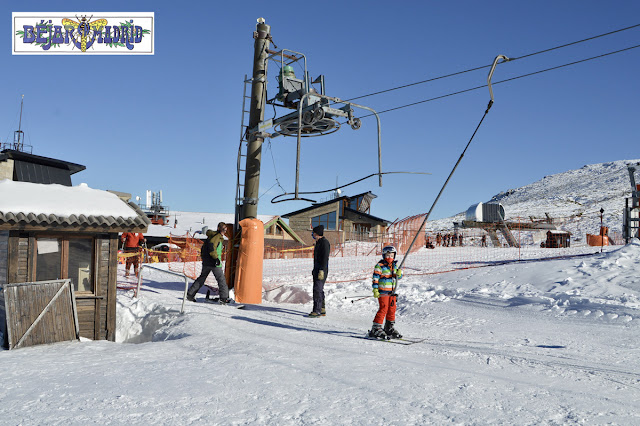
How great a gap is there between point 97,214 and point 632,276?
448 inches

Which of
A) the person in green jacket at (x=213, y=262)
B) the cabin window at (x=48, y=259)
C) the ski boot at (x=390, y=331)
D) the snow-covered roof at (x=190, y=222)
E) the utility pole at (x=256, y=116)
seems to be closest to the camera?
the ski boot at (x=390, y=331)

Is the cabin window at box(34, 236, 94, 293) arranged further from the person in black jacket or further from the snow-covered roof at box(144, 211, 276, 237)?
the snow-covered roof at box(144, 211, 276, 237)

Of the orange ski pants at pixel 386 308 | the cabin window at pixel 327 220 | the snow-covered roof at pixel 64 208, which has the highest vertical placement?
the cabin window at pixel 327 220

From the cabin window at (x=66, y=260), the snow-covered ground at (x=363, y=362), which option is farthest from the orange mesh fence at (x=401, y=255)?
the cabin window at (x=66, y=260)

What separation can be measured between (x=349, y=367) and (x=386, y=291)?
2225 mm

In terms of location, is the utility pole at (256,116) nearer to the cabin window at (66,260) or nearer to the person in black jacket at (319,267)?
the person in black jacket at (319,267)

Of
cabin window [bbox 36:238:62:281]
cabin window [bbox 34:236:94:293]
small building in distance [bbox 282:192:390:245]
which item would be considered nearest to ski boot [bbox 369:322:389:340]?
cabin window [bbox 34:236:94:293]

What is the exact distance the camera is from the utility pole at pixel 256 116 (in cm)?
1244

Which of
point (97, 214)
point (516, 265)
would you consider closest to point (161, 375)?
point (97, 214)

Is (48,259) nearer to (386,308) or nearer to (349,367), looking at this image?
(386,308)

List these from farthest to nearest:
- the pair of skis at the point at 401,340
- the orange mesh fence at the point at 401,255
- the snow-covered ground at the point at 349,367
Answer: the orange mesh fence at the point at 401,255, the pair of skis at the point at 401,340, the snow-covered ground at the point at 349,367

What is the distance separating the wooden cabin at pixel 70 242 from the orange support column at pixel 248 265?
291 centimetres

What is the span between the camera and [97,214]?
8930mm

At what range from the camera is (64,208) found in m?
8.77
